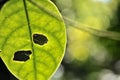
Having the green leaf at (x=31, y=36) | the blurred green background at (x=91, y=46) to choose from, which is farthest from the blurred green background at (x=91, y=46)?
Answer: the green leaf at (x=31, y=36)

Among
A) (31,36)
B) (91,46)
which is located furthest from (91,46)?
(31,36)

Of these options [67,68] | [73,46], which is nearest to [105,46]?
[73,46]

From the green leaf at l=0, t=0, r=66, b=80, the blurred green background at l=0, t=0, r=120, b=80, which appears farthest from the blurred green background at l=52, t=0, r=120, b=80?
the green leaf at l=0, t=0, r=66, b=80

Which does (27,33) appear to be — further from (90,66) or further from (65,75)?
(65,75)

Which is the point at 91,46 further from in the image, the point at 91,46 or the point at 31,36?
the point at 31,36

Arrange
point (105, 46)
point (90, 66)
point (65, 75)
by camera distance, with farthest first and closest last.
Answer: point (65, 75) < point (90, 66) < point (105, 46)
